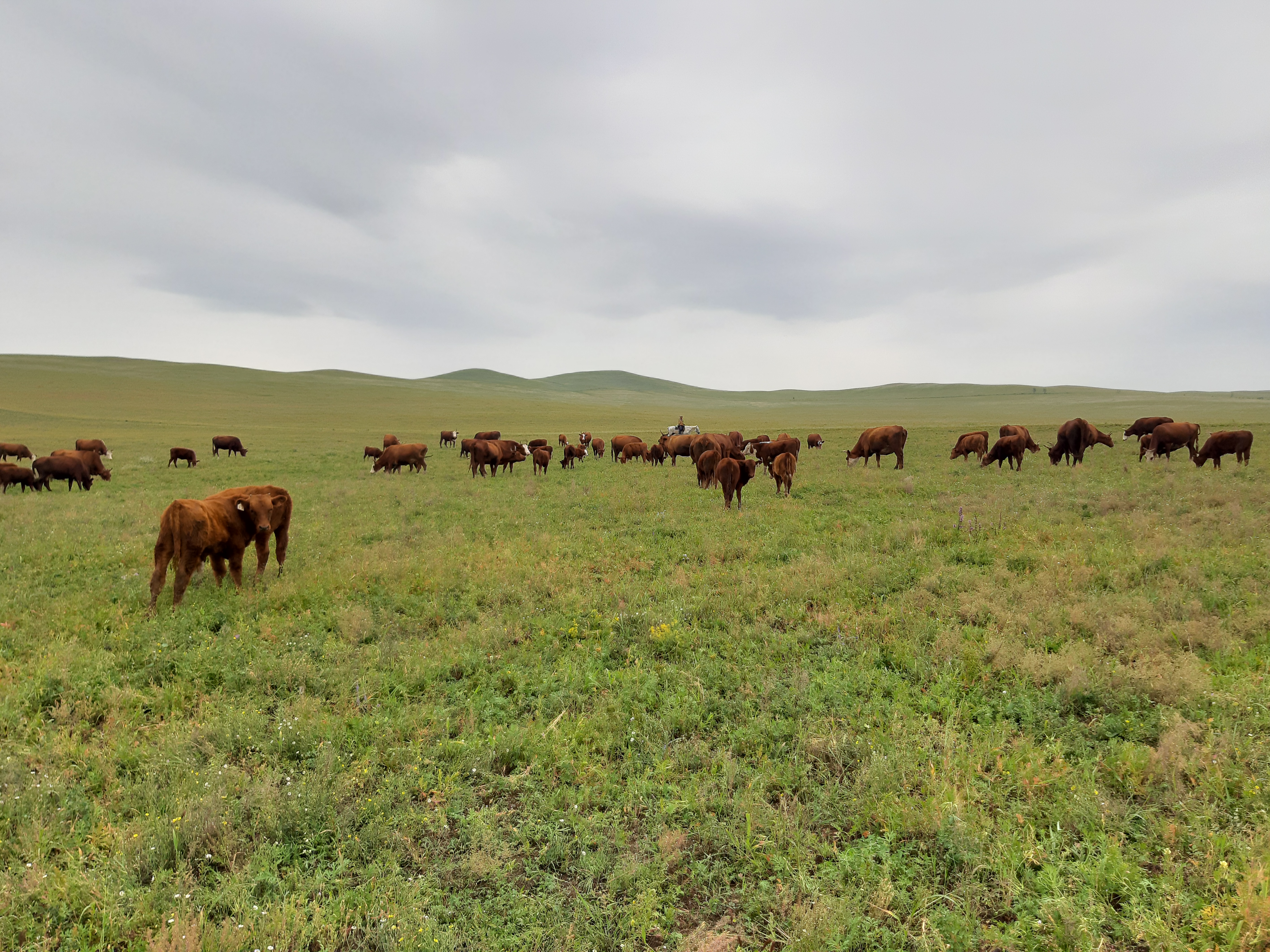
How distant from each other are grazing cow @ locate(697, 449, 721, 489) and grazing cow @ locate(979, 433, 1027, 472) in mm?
12015

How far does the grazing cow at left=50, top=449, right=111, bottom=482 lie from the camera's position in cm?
2114

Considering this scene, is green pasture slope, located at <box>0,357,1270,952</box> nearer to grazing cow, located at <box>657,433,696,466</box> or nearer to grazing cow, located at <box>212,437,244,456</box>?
grazing cow, located at <box>657,433,696,466</box>

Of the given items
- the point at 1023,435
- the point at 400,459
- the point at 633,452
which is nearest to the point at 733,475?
the point at 1023,435

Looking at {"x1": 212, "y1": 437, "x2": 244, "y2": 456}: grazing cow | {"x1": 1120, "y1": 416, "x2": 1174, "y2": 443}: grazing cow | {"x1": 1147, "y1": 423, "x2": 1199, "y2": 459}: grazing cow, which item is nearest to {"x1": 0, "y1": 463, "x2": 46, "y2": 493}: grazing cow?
{"x1": 212, "y1": 437, "x2": 244, "y2": 456}: grazing cow

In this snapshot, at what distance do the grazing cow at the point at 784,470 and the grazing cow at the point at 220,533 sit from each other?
44.6 ft

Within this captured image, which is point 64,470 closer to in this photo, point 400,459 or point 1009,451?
point 400,459

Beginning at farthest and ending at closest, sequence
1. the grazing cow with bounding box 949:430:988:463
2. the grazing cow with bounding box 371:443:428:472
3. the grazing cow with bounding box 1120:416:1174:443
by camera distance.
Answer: the grazing cow with bounding box 1120:416:1174:443 → the grazing cow with bounding box 371:443:428:472 → the grazing cow with bounding box 949:430:988:463

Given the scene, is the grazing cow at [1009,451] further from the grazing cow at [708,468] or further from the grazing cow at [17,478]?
the grazing cow at [17,478]

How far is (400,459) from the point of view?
88.7 ft

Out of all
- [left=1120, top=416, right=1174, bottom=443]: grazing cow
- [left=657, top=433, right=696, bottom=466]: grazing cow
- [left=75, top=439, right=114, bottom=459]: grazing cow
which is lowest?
[left=75, top=439, right=114, bottom=459]: grazing cow

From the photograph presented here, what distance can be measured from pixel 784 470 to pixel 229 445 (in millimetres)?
36615

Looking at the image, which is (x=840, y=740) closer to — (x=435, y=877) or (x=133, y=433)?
(x=435, y=877)

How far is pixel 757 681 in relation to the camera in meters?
6.12

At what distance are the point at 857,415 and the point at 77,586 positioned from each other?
104848 millimetres
